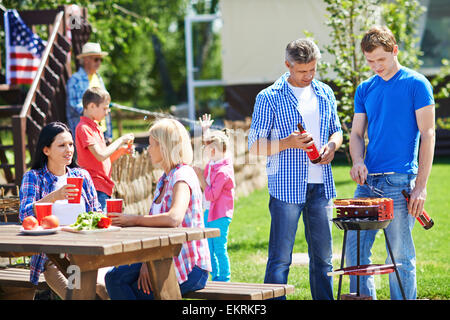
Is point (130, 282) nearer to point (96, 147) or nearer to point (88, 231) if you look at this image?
point (88, 231)

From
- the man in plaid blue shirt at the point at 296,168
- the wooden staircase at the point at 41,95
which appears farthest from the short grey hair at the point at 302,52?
the wooden staircase at the point at 41,95

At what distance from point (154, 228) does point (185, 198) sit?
253mm

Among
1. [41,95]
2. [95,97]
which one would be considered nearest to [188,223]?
[95,97]

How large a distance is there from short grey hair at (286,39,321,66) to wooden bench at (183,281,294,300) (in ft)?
4.96

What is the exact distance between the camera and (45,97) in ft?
34.2

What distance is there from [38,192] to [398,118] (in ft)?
8.03

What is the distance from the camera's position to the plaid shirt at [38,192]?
4.99 m

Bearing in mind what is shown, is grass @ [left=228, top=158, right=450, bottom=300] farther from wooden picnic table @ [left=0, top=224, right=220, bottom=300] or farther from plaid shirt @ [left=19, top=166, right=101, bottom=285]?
wooden picnic table @ [left=0, top=224, right=220, bottom=300]

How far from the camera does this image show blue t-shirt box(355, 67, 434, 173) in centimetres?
493

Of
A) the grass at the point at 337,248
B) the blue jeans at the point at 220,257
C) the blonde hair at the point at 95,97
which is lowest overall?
the grass at the point at 337,248

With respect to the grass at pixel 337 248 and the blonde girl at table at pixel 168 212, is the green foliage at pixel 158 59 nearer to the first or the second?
the grass at pixel 337 248

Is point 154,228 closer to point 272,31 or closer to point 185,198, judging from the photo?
point 185,198

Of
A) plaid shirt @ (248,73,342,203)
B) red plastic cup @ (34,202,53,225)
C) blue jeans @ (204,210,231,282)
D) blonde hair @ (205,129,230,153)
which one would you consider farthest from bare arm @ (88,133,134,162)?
red plastic cup @ (34,202,53,225)

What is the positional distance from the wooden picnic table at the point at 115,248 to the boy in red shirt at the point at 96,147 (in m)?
2.21
